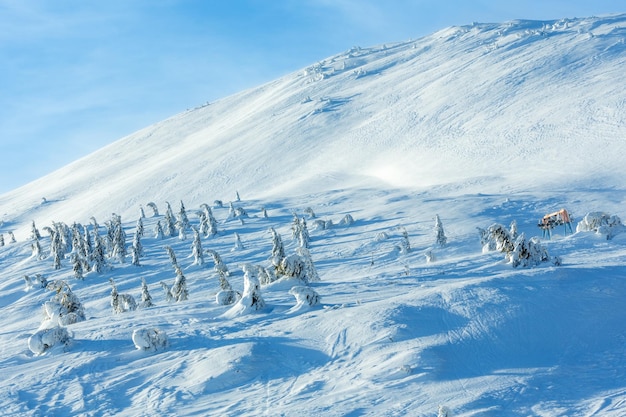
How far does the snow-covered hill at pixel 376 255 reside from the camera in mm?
9516

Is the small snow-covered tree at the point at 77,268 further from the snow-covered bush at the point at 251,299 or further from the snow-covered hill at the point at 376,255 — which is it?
the snow-covered bush at the point at 251,299

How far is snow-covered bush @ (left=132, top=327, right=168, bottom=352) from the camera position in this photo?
11.4 meters

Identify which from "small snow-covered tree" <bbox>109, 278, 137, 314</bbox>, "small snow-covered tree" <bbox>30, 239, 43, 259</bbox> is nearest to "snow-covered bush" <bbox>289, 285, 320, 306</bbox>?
"small snow-covered tree" <bbox>109, 278, 137, 314</bbox>

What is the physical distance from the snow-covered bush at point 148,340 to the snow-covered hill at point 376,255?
18 cm

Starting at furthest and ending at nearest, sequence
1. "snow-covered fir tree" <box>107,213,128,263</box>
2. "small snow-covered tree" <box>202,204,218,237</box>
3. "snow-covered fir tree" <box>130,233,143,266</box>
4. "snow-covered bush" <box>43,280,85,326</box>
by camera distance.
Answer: "small snow-covered tree" <box>202,204,218,237</box>
"snow-covered fir tree" <box>107,213,128,263</box>
"snow-covered fir tree" <box>130,233,143,266</box>
"snow-covered bush" <box>43,280,85,326</box>

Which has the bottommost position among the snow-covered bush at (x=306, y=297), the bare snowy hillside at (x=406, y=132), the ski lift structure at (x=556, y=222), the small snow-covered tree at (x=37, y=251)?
the ski lift structure at (x=556, y=222)

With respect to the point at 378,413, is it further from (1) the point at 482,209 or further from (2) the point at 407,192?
(2) the point at 407,192

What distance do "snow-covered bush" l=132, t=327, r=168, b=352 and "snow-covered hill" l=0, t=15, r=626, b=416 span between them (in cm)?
18

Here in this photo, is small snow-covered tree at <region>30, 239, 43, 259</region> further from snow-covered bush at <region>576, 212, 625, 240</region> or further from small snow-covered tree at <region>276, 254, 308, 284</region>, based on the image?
snow-covered bush at <region>576, 212, 625, 240</region>

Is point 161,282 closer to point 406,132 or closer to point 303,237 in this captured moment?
point 303,237

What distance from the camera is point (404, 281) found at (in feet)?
51.8

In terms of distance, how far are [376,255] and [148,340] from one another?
16.2 meters

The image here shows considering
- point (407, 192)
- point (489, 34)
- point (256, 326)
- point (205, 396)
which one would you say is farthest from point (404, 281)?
point (489, 34)

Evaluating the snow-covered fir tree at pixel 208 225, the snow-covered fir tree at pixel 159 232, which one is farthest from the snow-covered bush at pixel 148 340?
the snow-covered fir tree at pixel 159 232
